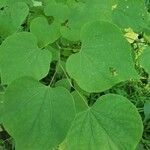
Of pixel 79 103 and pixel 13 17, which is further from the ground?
pixel 13 17

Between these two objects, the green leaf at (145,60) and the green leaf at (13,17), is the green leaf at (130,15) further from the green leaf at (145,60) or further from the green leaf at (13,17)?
the green leaf at (13,17)

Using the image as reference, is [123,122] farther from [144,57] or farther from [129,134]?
[144,57]

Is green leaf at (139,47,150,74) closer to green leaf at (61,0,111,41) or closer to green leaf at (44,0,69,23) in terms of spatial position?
green leaf at (61,0,111,41)

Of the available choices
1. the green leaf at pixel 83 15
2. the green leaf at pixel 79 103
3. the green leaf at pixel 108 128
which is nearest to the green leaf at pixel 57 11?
the green leaf at pixel 83 15

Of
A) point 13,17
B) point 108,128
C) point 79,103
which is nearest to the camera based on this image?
point 108,128

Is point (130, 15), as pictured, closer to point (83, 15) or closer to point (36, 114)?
point (83, 15)

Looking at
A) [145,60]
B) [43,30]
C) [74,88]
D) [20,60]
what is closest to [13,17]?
[43,30]
